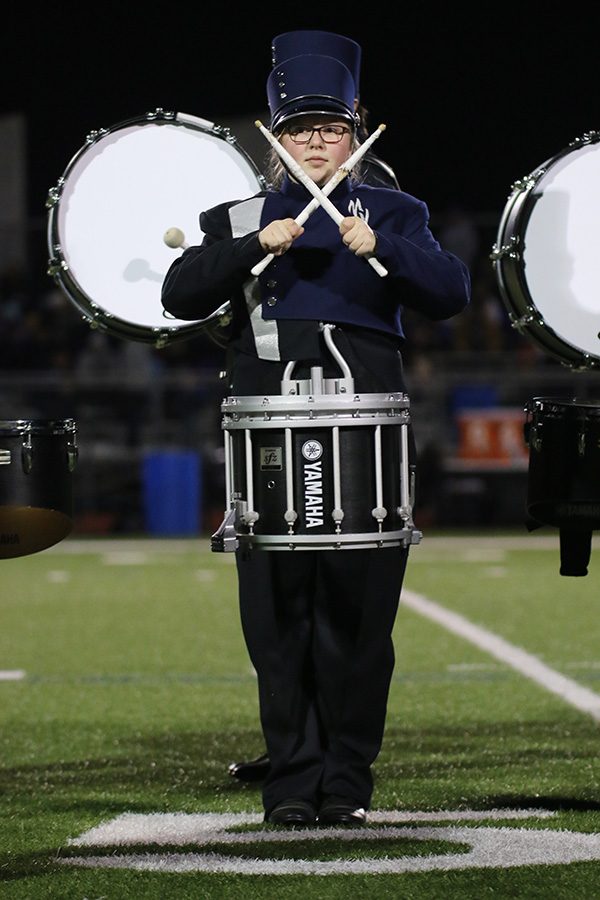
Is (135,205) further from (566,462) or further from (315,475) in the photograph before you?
(566,462)

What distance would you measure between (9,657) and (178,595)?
8.48 feet

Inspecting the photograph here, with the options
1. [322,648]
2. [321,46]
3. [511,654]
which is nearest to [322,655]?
[322,648]

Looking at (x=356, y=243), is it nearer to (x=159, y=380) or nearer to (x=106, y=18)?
(x=159, y=380)

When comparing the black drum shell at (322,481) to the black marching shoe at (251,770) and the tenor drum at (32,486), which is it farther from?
the black marching shoe at (251,770)

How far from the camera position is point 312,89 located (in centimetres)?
382

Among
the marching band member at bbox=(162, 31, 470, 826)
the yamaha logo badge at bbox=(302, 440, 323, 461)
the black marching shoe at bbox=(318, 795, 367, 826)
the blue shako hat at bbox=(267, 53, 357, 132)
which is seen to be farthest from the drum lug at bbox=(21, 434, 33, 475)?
the black marching shoe at bbox=(318, 795, 367, 826)

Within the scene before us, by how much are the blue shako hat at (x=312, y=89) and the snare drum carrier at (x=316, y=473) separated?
61cm

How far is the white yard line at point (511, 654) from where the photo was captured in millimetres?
5914

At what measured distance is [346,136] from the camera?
3.87m

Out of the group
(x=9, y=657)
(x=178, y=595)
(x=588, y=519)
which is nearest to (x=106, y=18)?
(x=178, y=595)

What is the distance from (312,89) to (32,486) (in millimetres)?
1112

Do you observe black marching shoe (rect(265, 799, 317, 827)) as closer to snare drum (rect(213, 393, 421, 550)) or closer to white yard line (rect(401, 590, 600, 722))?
snare drum (rect(213, 393, 421, 550))

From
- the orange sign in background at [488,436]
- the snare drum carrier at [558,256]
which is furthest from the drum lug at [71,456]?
the orange sign in background at [488,436]

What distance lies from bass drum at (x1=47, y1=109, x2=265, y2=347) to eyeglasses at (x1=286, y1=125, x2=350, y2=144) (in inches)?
25.8
